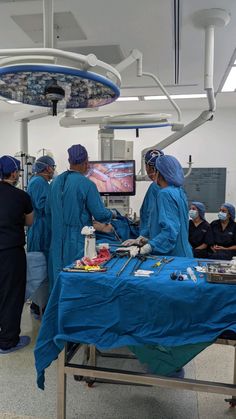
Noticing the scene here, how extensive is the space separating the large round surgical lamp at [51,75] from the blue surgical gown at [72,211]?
0.69 meters

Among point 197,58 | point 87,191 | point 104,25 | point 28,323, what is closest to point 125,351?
point 28,323

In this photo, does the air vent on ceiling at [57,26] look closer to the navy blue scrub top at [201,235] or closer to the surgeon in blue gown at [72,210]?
the surgeon in blue gown at [72,210]

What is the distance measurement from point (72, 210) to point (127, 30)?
1.54m

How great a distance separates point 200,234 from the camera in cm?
407

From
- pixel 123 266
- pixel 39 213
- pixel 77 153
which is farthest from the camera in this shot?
pixel 39 213

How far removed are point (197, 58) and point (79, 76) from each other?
2.26 metres

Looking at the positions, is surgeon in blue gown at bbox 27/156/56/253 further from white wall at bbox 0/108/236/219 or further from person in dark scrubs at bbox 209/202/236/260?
white wall at bbox 0/108/236/219

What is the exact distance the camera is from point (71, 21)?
2.58 meters

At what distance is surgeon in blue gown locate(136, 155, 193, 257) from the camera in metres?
1.97

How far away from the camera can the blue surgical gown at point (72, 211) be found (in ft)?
8.00

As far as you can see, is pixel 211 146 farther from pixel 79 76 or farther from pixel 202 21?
pixel 79 76

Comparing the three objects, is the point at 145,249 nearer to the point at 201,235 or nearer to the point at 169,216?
the point at 169,216

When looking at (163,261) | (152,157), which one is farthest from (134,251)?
(152,157)

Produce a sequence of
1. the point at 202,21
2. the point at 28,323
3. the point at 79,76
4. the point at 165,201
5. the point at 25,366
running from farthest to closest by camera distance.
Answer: the point at 28,323
the point at 202,21
the point at 25,366
the point at 165,201
the point at 79,76
